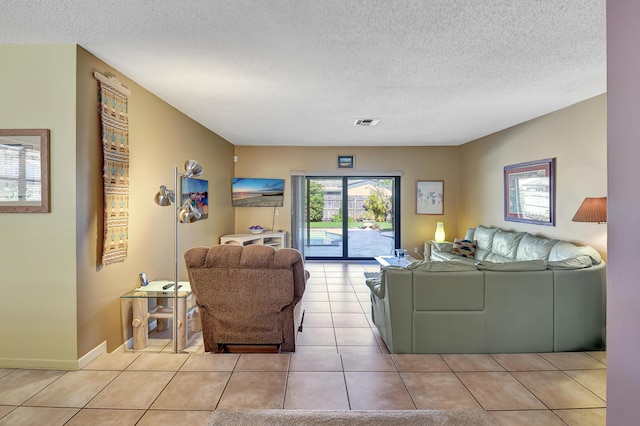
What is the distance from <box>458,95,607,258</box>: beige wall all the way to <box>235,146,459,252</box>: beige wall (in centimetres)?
104

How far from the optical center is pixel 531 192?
4844 millimetres

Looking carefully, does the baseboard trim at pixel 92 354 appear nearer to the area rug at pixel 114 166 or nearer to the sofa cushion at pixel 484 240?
the area rug at pixel 114 166

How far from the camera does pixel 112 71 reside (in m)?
2.93

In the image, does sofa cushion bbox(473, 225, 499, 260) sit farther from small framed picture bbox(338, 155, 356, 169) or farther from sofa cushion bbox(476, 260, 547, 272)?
small framed picture bbox(338, 155, 356, 169)

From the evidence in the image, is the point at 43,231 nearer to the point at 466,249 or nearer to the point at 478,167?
the point at 466,249

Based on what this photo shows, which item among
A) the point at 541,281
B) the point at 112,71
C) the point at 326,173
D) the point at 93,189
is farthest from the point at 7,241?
the point at 326,173

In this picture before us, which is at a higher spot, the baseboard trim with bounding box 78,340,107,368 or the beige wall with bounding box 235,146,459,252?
the beige wall with bounding box 235,146,459,252

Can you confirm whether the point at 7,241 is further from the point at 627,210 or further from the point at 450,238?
the point at 450,238

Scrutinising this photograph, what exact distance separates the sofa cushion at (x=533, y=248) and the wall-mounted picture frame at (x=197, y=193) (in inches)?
176

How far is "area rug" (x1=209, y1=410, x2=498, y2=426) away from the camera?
6.34ft

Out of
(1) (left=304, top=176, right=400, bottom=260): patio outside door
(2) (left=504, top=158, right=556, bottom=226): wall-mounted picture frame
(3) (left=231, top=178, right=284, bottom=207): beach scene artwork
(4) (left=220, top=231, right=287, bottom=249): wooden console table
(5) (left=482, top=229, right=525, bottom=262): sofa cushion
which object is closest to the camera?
(2) (left=504, top=158, right=556, bottom=226): wall-mounted picture frame

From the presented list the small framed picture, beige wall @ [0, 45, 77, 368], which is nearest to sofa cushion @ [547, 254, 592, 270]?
beige wall @ [0, 45, 77, 368]

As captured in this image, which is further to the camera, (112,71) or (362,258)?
(362,258)

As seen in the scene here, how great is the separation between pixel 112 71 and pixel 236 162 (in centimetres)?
429
